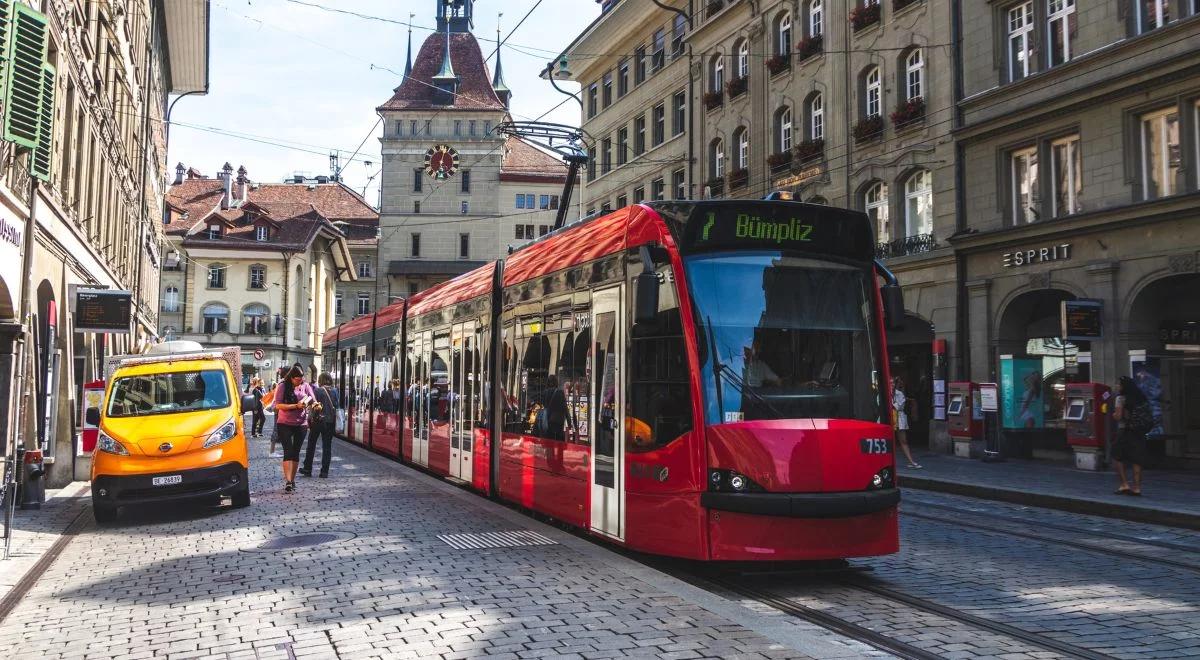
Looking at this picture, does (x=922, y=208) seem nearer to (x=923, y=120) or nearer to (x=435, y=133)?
(x=923, y=120)

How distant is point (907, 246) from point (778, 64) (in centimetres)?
744

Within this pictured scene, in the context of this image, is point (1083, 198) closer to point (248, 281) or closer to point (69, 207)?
point (69, 207)

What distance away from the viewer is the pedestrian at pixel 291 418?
571 inches

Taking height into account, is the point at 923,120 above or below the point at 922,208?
above

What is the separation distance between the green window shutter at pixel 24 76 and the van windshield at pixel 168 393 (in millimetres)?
3474

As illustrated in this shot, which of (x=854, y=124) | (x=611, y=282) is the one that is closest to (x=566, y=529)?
(x=611, y=282)

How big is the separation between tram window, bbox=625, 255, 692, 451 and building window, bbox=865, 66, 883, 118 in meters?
19.6

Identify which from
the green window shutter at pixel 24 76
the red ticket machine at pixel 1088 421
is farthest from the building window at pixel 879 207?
the green window shutter at pixel 24 76

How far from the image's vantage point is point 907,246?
2522 centimetres

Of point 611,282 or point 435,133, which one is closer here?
point 611,282

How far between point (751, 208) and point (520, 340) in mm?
4319

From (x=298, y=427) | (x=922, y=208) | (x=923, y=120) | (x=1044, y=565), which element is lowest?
(x=1044, y=565)

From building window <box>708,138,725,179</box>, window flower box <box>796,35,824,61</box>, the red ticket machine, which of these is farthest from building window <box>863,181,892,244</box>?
the red ticket machine

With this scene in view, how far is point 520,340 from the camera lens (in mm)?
11922
